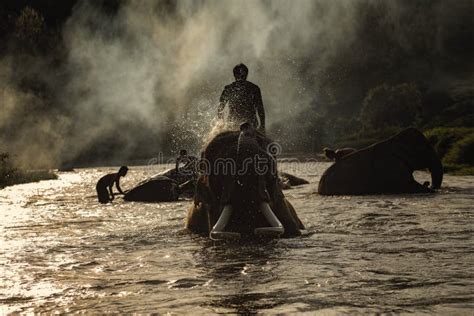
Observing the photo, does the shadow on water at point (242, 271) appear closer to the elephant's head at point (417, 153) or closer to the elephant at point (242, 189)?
the elephant at point (242, 189)

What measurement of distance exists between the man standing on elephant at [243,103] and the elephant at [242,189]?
31.2 inches

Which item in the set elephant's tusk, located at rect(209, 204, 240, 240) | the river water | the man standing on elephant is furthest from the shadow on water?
the man standing on elephant

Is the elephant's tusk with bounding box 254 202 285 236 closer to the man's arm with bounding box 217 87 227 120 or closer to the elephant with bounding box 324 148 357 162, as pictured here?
the man's arm with bounding box 217 87 227 120

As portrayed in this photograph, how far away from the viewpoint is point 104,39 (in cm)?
5688

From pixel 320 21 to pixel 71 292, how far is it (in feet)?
543

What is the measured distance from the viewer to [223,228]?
8.47m

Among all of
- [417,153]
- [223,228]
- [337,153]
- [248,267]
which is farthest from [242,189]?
[417,153]

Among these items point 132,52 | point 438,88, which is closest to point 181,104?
point 132,52

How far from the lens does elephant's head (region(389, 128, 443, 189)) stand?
18078mm

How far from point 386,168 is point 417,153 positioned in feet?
3.80

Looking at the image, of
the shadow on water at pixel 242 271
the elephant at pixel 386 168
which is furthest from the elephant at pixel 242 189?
the elephant at pixel 386 168

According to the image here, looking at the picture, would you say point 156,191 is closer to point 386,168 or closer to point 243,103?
point 386,168

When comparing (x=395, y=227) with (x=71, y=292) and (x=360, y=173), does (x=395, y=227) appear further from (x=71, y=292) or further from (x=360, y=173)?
(x=360, y=173)

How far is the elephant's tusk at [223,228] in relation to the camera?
8266 millimetres
